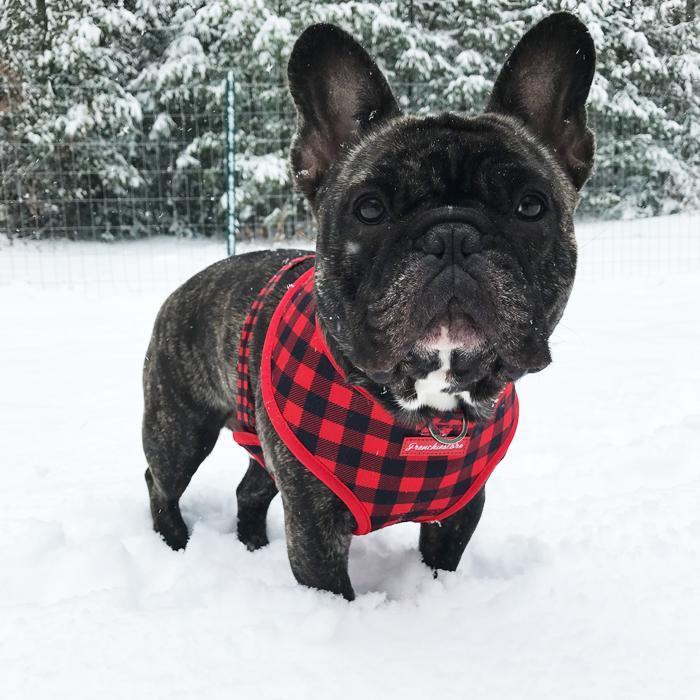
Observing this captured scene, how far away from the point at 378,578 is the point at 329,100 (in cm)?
158

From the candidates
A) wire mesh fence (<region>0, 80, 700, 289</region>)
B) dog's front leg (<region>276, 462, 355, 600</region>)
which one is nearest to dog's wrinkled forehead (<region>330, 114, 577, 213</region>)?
dog's front leg (<region>276, 462, 355, 600</region>)

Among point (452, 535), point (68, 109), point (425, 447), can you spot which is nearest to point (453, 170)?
point (425, 447)

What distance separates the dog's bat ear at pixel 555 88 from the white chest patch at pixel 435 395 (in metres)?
0.79

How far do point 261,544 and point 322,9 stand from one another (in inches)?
415

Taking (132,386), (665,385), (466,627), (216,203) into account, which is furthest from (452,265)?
(216,203)

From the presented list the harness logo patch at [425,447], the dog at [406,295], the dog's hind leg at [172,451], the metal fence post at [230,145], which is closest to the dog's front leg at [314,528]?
the dog at [406,295]

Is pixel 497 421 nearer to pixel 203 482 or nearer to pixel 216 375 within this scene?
pixel 216 375

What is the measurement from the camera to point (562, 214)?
6.02ft

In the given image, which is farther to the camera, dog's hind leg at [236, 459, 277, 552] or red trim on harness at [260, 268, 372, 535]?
dog's hind leg at [236, 459, 277, 552]

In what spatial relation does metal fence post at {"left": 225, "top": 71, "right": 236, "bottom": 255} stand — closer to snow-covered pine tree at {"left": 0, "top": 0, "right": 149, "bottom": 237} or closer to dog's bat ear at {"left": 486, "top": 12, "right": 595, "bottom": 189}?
snow-covered pine tree at {"left": 0, "top": 0, "right": 149, "bottom": 237}

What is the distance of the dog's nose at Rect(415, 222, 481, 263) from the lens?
1558 mm

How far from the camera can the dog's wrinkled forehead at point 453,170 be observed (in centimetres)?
170

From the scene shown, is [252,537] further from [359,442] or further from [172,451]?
[359,442]

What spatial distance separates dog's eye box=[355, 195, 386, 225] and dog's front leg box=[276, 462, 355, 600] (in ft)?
2.23
